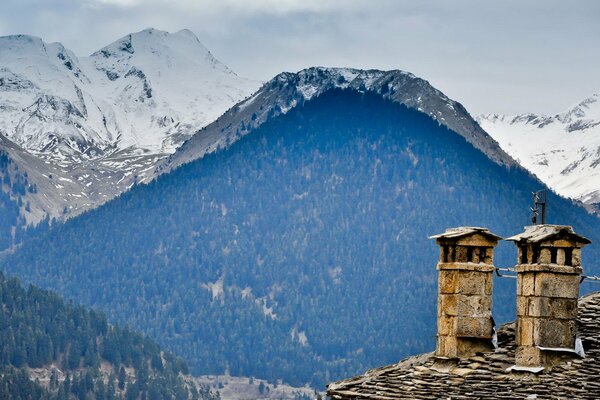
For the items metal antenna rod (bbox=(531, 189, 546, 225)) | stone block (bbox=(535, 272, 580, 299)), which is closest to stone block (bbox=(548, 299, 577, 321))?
stone block (bbox=(535, 272, 580, 299))

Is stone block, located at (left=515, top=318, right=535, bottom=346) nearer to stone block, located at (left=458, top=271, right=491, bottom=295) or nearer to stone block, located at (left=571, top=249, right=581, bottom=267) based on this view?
stone block, located at (left=571, top=249, right=581, bottom=267)

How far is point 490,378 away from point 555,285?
2.25 m

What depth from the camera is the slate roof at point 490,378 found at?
1430 inches

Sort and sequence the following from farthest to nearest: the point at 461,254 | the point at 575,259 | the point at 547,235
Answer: the point at 461,254 < the point at 575,259 < the point at 547,235

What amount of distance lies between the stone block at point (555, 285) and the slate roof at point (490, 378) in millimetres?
1083

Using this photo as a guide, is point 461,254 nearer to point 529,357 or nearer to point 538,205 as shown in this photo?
point 538,205

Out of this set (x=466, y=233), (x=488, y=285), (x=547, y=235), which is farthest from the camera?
(x=488, y=285)

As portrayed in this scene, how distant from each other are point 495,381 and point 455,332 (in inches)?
102

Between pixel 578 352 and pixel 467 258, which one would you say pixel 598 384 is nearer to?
pixel 578 352

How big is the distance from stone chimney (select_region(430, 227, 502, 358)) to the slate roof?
0.37 meters

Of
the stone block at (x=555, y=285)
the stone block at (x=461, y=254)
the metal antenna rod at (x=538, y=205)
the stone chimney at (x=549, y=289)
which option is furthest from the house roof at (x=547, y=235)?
the stone block at (x=461, y=254)

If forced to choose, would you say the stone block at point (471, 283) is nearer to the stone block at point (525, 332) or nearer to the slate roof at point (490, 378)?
the slate roof at point (490, 378)

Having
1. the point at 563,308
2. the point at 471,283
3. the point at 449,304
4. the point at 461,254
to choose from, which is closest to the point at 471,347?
the point at 449,304

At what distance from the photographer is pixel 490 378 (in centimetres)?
3788
